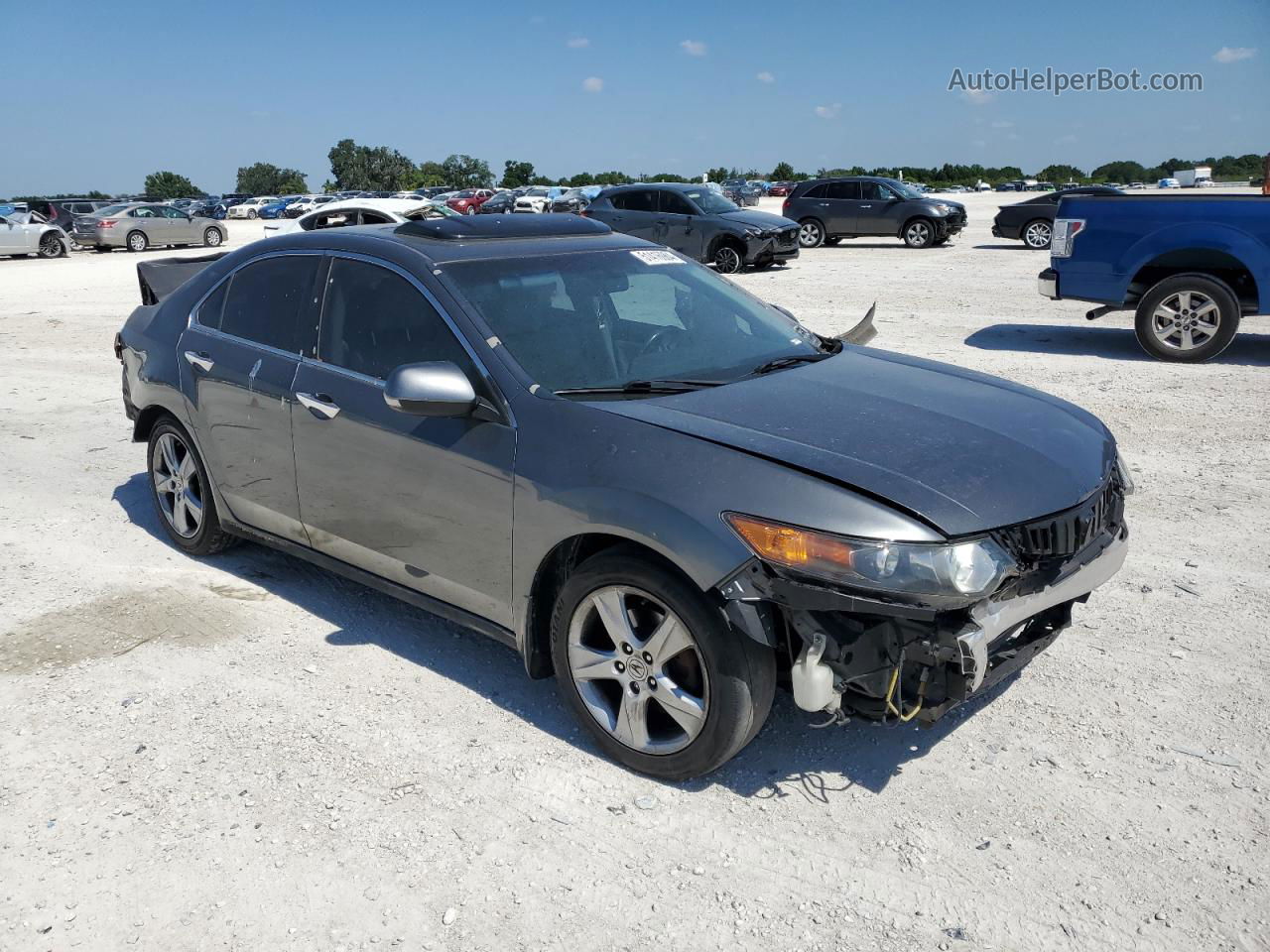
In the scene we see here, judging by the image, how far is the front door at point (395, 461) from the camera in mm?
3756

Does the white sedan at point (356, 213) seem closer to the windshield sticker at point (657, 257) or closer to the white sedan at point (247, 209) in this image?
the windshield sticker at point (657, 257)

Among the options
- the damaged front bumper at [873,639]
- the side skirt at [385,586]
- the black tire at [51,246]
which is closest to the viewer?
the damaged front bumper at [873,639]

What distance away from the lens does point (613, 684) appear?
3.60 m

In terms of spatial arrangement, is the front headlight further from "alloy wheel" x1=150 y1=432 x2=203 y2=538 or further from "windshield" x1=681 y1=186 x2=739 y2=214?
"windshield" x1=681 y1=186 x2=739 y2=214

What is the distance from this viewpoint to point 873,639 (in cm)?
302

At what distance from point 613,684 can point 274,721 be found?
4.23ft

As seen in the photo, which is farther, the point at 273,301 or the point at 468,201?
the point at 468,201

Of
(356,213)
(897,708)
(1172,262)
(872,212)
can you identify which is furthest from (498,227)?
(872,212)

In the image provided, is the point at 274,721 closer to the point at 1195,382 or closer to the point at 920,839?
the point at 920,839

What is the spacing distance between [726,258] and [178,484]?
625 inches

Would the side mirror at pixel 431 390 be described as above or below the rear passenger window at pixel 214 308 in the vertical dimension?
below

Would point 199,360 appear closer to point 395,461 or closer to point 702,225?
point 395,461

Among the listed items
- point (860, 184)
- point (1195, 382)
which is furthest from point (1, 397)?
point (860, 184)

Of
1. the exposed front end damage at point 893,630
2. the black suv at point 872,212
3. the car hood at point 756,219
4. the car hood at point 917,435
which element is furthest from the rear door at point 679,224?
the exposed front end damage at point 893,630
